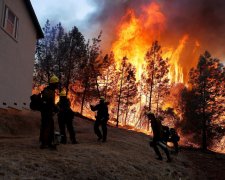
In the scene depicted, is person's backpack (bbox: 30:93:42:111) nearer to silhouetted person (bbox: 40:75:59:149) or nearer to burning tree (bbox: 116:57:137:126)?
silhouetted person (bbox: 40:75:59:149)

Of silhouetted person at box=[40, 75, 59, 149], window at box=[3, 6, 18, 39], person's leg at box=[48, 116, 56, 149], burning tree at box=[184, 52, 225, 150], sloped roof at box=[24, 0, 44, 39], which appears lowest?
person's leg at box=[48, 116, 56, 149]

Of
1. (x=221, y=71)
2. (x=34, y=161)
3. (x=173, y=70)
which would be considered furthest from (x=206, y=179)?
(x=173, y=70)

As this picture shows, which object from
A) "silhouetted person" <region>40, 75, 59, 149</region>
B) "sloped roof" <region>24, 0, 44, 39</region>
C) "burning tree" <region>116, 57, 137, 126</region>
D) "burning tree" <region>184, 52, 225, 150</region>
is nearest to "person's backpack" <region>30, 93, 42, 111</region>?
"silhouetted person" <region>40, 75, 59, 149</region>

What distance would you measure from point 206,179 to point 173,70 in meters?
61.4

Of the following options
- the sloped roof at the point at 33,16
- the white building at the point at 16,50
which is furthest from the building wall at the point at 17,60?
the sloped roof at the point at 33,16

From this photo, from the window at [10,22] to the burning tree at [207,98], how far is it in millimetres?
21419

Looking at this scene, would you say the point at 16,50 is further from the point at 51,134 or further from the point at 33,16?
the point at 51,134

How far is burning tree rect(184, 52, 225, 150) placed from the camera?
33.3 meters

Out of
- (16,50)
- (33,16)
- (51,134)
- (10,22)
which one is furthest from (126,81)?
(51,134)

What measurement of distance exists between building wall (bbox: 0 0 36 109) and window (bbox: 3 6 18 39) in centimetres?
29

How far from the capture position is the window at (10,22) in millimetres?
18305

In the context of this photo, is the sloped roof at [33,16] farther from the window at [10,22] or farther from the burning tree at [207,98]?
the burning tree at [207,98]

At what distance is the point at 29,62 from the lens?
76.5 feet

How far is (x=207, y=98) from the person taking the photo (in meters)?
33.4
